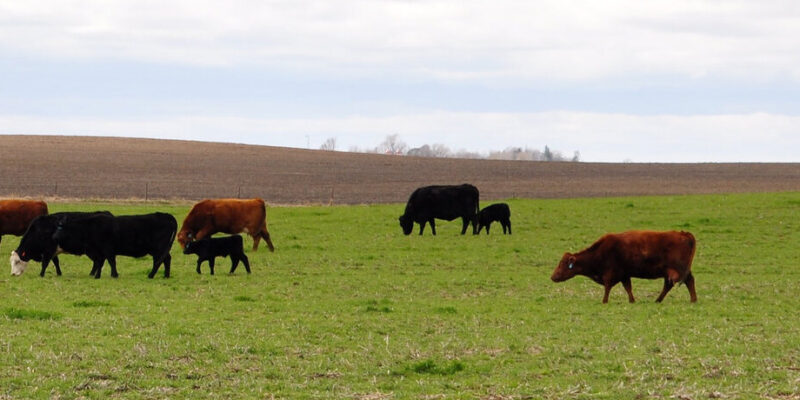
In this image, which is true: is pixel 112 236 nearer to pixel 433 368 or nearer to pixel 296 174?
pixel 433 368

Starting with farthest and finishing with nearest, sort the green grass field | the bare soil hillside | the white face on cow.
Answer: the bare soil hillside < the white face on cow < the green grass field

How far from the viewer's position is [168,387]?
1026 centimetres

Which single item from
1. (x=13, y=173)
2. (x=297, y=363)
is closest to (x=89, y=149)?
(x=13, y=173)

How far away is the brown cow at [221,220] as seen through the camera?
92.8 feet

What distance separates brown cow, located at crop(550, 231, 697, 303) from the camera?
17781 millimetres

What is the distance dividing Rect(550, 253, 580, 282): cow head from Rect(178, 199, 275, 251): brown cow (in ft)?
37.8

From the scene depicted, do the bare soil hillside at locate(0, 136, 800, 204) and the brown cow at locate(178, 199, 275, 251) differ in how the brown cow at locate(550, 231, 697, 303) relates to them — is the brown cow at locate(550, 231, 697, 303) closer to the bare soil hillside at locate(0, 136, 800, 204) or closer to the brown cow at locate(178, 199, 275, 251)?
the brown cow at locate(178, 199, 275, 251)

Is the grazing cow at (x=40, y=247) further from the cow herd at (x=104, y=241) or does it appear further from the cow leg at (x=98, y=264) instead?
the cow leg at (x=98, y=264)

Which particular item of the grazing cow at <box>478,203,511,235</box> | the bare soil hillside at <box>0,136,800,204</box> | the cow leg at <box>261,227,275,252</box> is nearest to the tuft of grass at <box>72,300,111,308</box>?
the cow leg at <box>261,227,275,252</box>

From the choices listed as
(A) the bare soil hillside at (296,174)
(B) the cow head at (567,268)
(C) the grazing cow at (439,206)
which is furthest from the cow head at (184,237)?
(A) the bare soil hillside at (296,174)

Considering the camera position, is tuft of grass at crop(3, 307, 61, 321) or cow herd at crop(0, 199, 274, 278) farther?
cow herd at crop(0, 199, 274, 278)

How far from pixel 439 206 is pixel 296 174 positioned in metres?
45.7

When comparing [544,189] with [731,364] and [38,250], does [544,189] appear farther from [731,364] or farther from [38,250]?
[731,364]

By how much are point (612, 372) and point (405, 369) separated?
85.3 inches
